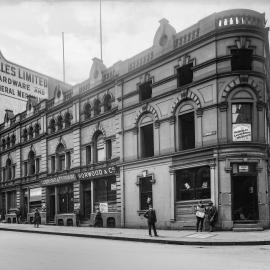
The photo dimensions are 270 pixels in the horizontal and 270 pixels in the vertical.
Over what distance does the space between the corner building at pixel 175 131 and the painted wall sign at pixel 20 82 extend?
16.9 metres

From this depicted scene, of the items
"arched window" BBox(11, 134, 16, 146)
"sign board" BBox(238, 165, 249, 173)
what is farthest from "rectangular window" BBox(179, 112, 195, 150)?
"arched window" BBox(11, 134, 16, 146)

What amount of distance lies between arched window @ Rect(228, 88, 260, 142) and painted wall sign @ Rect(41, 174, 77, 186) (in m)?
16.1

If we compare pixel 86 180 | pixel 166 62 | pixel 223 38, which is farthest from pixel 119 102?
pixel 223 38

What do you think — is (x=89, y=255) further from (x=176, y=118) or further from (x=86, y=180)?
(x=86, y=180)

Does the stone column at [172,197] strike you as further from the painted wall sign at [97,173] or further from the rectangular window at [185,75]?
the painted wall sign at [97,173]

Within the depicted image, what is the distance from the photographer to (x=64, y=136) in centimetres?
3869

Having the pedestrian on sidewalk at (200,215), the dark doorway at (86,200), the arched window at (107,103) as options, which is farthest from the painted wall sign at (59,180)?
the pedestrian on sidewalk at (200,215)

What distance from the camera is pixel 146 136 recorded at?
29953mm

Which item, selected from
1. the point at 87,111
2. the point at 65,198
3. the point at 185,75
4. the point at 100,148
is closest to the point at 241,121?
the point at 185,75

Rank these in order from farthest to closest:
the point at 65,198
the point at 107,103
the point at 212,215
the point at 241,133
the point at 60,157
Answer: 1. the point at 60,157
2. the point at 65,198
3. the point at 107,103
4. the point at 241,133
5. the point at 212,215

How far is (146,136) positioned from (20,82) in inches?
1192

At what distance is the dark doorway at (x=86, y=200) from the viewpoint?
35281mm

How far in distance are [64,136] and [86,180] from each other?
17.5ft

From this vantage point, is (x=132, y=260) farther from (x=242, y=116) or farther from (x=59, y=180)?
(x=59, y=180)
